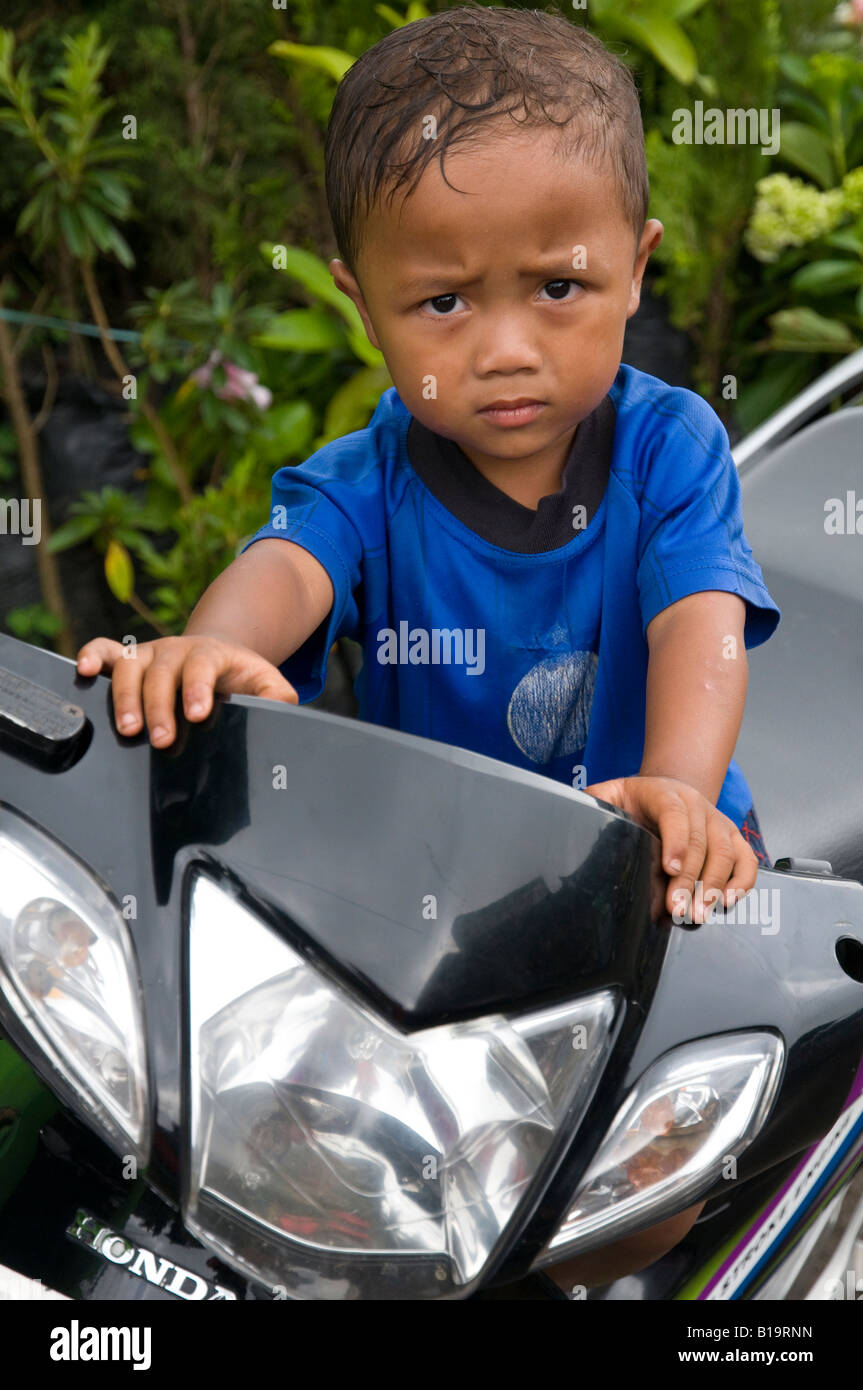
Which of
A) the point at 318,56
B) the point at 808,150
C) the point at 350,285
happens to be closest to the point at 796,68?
the point at 808,150

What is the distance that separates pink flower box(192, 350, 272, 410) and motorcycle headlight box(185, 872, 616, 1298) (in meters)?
2.59

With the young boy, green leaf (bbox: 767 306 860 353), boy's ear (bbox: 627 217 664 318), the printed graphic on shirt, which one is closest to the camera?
the young boy

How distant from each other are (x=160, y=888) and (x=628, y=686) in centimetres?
66

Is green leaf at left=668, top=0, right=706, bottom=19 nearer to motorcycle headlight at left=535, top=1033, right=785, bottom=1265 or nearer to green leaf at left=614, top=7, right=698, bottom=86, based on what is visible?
green leaf at left=614, top=7, right=698, bottom=86

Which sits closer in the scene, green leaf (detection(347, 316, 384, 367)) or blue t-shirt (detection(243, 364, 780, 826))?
blue t-shirt (detection(243, 364, 780, 826))

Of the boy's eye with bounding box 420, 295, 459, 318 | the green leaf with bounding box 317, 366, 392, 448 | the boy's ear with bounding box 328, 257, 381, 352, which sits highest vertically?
the green leaf with bounding box 317, 366, 392, 448

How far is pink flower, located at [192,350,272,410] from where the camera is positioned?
3.18 metres

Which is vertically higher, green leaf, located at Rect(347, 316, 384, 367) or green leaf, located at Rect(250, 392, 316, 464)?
green leaf, located at Rect(347, 316, 384, 367)

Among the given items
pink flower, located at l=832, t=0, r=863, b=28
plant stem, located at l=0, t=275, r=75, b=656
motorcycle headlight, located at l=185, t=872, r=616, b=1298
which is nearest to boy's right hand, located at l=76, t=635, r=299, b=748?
motorcycle headlight, located at l=185, t=872, r=616, b=1298

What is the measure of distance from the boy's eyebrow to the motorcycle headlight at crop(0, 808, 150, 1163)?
→ 0.52 metres

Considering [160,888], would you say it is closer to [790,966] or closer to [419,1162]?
[419,1162]

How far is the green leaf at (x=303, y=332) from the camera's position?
10.8 feet

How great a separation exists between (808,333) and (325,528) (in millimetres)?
2825

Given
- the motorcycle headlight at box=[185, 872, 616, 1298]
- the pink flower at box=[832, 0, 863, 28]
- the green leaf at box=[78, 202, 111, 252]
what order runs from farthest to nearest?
1. the pink flower at box=[832, 0, 863, 28]
2. the green leaf at box=[78, 202, 111, 252]
3. the motorcycle headlight at box=[185, 872, 616, 1298]
